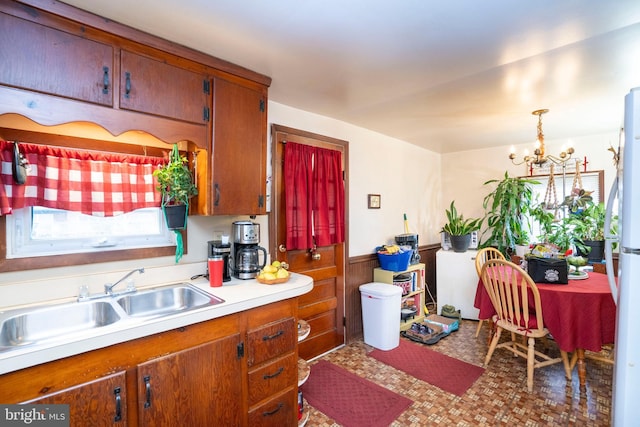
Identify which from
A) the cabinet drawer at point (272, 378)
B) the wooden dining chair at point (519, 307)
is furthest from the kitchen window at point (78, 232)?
the wooden dining chair at point (519, 307)

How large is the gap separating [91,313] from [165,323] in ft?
1.91

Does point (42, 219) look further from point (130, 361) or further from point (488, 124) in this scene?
point (488, 124)

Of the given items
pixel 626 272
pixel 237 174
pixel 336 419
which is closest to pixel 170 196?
pixel 237 174

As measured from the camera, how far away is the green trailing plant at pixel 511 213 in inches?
154

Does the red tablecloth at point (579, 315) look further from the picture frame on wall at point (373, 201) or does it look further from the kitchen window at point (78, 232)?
the kitchen window at point (78, 232)

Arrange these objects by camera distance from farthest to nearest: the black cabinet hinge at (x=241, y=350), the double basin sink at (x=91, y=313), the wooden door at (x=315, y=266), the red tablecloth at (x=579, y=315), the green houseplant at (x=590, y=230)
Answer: the green houseplant at (x=590, y=230) < the wooden door at (x=315, y=266) < the red tablecloth at (x=579, y=315) < the black cabinet hinge at (x=241, y=350) < the double basin sink at (x=91, y=313)

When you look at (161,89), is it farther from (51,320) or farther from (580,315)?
(580,315)

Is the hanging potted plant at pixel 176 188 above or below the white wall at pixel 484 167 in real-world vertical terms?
below

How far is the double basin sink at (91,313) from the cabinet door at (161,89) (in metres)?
1.02

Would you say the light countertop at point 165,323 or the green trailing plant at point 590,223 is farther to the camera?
the green trailing plant at point 590,223

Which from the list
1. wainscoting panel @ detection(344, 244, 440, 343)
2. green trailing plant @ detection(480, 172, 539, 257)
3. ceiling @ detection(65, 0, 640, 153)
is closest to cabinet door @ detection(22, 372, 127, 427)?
ceiling @ detection(65, 0, 640, 153)

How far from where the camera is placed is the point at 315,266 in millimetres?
2943

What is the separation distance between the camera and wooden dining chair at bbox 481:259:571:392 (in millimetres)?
2311

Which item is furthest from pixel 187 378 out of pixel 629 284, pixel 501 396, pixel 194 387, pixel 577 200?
pixel 577 200
